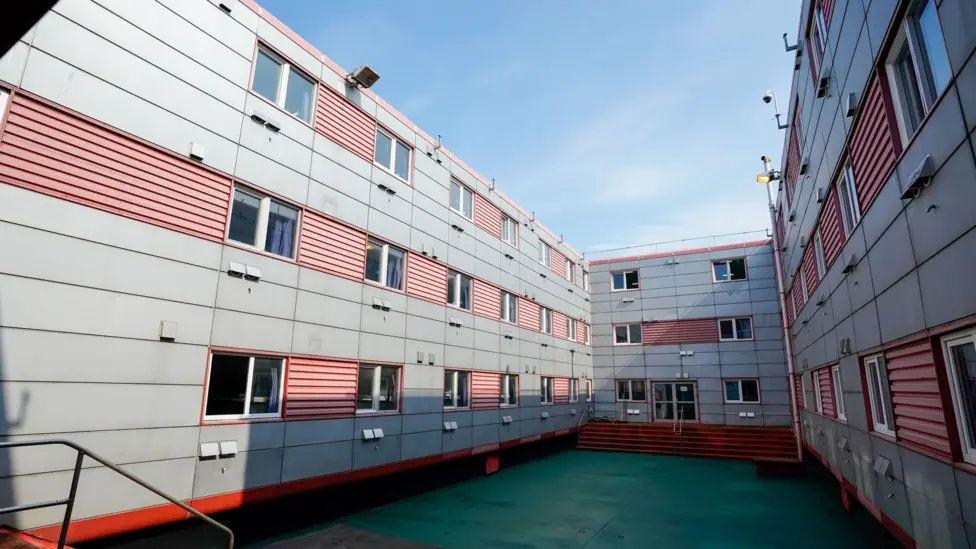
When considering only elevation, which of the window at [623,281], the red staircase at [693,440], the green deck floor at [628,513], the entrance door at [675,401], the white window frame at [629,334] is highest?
the window at [623,281]

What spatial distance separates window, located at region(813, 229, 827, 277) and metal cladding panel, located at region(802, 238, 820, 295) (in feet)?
0.63

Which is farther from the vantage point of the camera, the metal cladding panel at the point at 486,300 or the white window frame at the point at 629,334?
the white window frame at the point at 629,334

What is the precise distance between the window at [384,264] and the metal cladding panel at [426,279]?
0.33 m

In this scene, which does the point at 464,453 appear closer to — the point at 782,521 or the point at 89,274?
the point at 782,521

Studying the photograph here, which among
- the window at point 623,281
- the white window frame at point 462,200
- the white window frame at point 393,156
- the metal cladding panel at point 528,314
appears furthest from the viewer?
the window at point 623,281

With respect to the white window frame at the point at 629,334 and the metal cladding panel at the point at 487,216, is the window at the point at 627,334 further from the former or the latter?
the metal cladding panel at the point at 487,216

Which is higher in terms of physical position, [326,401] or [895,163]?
[895,163]

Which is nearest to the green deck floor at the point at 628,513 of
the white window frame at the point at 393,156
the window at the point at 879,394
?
the window at the point at 879,394

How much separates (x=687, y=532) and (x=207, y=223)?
1197 cm

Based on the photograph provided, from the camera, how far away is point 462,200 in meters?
17.7

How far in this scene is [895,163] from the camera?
19.9 ft

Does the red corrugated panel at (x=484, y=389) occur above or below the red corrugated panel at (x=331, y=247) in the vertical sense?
below

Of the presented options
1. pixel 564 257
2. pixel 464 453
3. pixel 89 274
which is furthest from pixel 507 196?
pixel 89 274

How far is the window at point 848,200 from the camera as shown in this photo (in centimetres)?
832
